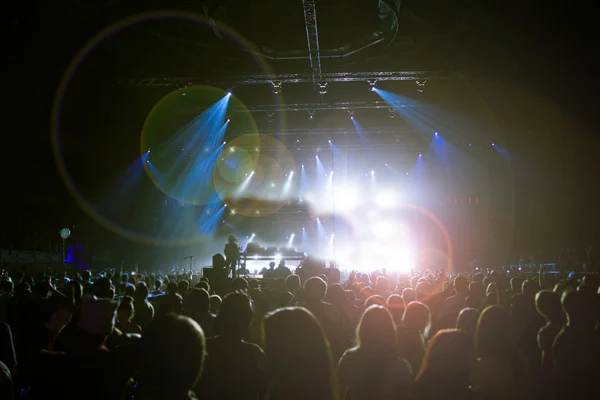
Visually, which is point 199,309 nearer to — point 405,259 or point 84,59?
point 84,59

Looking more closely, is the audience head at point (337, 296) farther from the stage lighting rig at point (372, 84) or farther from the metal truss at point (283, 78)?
the stage lighting rig at point (372, 84)

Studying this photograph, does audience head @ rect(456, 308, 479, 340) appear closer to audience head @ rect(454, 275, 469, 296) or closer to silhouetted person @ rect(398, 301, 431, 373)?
silhouetted person @ rect(398, 301, 431, 373)

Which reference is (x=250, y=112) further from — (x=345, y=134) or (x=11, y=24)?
(x=11, y=24)

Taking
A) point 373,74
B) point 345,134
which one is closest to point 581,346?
point 373,74

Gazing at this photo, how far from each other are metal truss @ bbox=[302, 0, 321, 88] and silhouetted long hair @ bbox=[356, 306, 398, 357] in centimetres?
829

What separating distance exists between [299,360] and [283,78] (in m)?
12.1

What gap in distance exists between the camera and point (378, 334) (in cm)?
290

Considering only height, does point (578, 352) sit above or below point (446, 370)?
above

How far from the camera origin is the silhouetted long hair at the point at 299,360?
231cm

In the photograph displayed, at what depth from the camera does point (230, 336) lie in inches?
→ 117

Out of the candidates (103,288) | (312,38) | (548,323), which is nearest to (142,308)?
(103,288)

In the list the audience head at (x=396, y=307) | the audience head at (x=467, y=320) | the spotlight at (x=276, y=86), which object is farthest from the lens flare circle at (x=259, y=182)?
the audience head at (x=467, y=320)

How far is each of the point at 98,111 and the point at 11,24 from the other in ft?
16.9

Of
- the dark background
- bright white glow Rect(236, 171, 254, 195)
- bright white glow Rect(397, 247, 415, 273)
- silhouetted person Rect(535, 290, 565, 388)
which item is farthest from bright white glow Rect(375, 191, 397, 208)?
silhouetted person Rect(535, 290, 565, 388)
